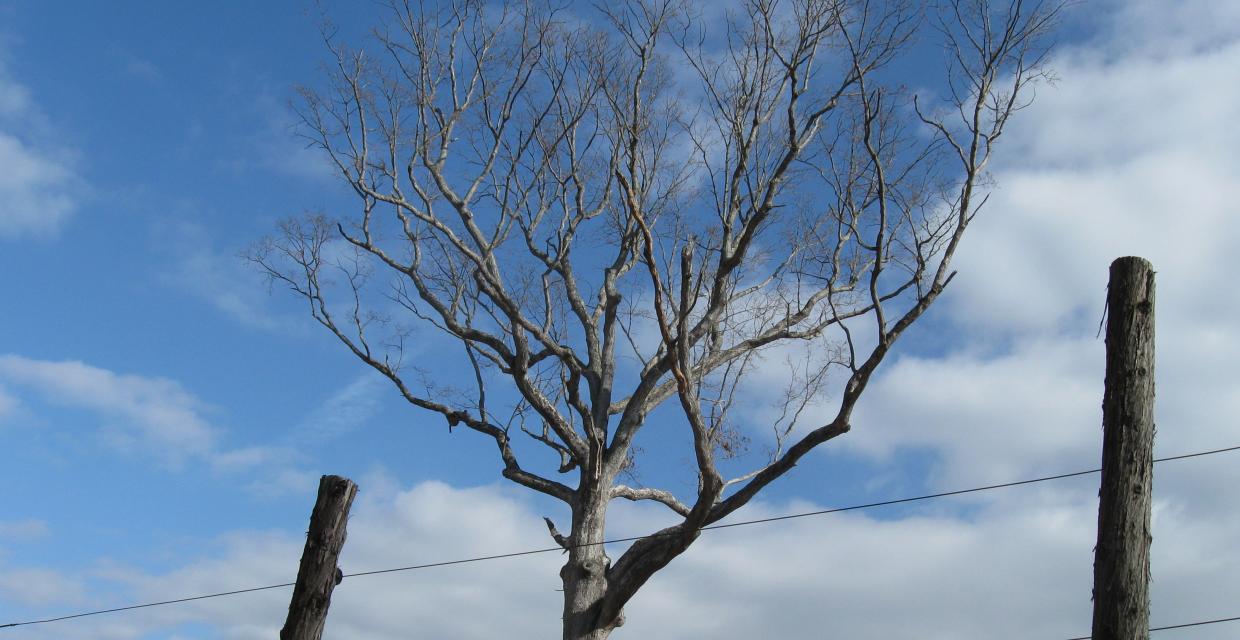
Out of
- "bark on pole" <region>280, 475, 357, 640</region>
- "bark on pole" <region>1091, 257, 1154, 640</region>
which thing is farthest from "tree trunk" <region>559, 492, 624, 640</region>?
"bark on pole" <region>1091, 257, 1154, 640</region>

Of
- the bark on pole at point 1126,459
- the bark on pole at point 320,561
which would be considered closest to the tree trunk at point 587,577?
the bark on pole at point 320,561

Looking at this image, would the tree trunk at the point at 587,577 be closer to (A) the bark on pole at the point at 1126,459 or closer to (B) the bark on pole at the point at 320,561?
(B) the bark on pole at the point at 320,561

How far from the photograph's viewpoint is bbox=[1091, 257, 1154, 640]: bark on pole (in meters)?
5.36

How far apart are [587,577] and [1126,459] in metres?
6.24

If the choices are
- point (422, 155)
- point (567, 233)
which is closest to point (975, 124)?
point (567, 233)

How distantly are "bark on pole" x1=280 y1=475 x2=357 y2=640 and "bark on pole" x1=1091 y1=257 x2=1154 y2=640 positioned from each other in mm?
4296

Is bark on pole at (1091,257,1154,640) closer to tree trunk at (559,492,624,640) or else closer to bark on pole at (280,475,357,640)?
bark on pole at (280,475,357,640)

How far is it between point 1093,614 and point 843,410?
13.2 ft

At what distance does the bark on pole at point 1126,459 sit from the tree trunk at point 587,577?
19.6 ft

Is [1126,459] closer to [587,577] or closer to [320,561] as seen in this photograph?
[320,561]

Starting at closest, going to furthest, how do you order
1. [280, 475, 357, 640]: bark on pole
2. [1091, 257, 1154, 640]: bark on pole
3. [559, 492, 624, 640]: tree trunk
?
[1091, 257, 1154, 640]: bark on pole
[280, 475, 357, 640]: bark on pole
[559, 492, 624, 640]: tree trunk

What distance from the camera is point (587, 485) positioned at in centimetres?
1162

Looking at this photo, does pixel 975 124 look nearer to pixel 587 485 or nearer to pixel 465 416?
pixel 587 485

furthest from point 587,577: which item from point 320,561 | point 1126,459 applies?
point 1126,459
